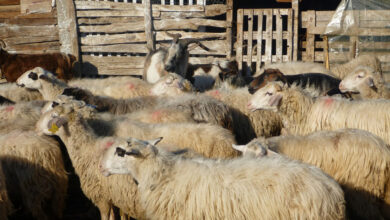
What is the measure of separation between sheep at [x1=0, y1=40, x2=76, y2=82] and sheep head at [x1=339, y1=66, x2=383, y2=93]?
6154 mm

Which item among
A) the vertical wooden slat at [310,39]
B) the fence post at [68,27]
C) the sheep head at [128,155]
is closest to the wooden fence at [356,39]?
the vertical wooden slat at [310,39]

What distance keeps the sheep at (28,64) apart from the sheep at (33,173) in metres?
5.16

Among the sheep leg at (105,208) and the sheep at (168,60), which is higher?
the sheep at (168,60)

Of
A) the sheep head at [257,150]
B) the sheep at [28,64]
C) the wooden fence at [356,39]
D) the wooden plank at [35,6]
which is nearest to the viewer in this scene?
the sheep head at [257,150]

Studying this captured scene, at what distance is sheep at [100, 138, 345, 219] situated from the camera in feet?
12.4

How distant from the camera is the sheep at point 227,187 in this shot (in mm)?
3783

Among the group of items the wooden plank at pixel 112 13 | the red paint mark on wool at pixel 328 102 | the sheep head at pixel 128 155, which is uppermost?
the wooden plank at pixel 112 13

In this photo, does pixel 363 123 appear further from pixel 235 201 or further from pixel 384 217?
A: pixel 235 201

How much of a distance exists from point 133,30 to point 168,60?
2308 millimetres

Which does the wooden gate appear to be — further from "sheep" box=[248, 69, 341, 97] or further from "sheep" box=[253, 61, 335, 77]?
"sheep" box=[248, 69, 341, 97]

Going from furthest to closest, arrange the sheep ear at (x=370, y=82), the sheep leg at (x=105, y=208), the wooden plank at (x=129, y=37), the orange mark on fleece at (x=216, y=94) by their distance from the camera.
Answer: the wooden plank at (x=129, y=37) → the orange mark on fleece at (x=216, y=94) → the sheep ear at (x=370, y=82) → the sheep leg at (x=105, y=208)

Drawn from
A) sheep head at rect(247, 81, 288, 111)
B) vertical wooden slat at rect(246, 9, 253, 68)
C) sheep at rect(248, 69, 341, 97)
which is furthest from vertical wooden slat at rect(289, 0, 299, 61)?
sheep head at rect(247, 81, 288, 111)

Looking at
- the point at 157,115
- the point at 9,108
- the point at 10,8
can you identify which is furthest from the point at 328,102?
the point at 10,8

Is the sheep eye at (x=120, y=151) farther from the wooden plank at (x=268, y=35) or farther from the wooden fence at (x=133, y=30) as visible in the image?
the wooden plank at (x=268, y=35)
